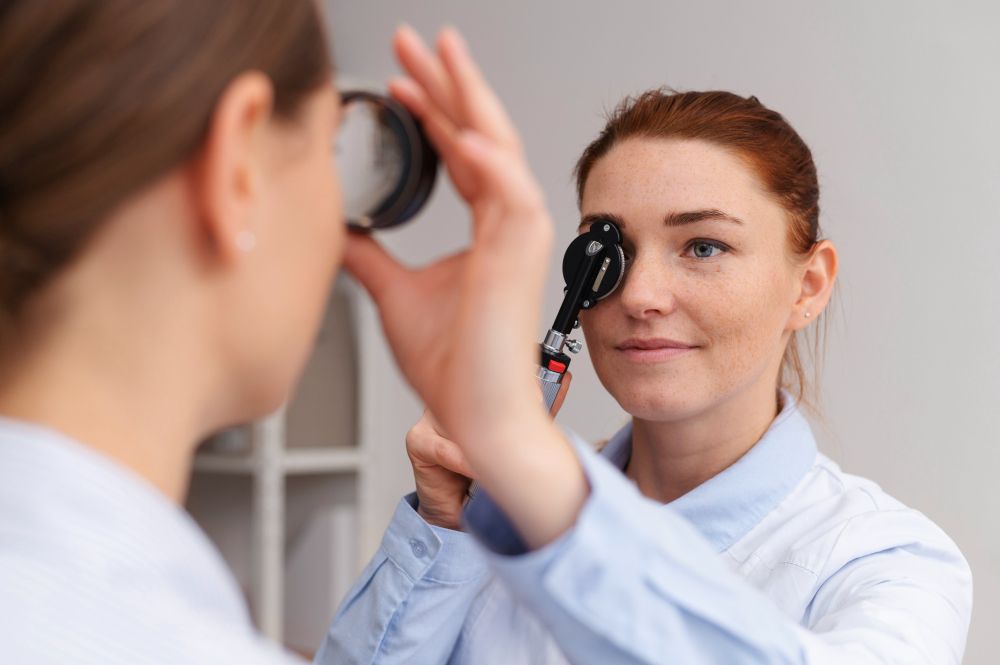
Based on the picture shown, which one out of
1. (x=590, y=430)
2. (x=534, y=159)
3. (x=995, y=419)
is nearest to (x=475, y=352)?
(x=995, y=419)

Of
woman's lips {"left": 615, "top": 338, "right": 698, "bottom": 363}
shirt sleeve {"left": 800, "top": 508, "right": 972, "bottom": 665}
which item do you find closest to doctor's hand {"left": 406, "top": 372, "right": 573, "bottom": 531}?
woman's lips {"left": 615, "top": 338, "right": 698, "bottom": 363}

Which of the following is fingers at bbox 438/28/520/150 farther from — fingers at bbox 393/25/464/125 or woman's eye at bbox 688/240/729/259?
woman's eye at bbox 688/240/729/259

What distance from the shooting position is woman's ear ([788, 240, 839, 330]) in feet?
4.22

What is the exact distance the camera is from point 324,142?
25.2 inches

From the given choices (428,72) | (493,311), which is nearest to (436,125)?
(428,72)

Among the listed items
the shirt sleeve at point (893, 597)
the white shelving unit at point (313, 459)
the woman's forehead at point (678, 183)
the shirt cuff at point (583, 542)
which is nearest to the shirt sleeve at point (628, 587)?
the shirt cuff at point (583, 542)

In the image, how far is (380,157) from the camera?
72cm

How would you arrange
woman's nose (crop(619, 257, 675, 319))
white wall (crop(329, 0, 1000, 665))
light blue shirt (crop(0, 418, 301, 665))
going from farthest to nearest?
white wall (crop(329, 0, 1000, 665))
woman's nose (crop(619, 257, 675, 319))
light blue shirt (crop(0, 418, 301, 665))

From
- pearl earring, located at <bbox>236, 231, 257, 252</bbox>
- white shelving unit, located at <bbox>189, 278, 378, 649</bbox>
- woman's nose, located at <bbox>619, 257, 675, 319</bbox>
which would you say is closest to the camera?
pearl earring, located at <bbox>236, 231, 257, 252</bbox>

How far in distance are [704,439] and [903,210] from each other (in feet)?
1.60

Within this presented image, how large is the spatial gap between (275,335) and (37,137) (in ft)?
0.53

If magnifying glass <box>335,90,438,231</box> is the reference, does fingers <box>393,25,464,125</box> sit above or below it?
above

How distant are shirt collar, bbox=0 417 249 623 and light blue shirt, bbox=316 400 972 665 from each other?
0.78 feet

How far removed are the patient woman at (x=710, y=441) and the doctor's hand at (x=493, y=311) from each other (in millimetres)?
382
